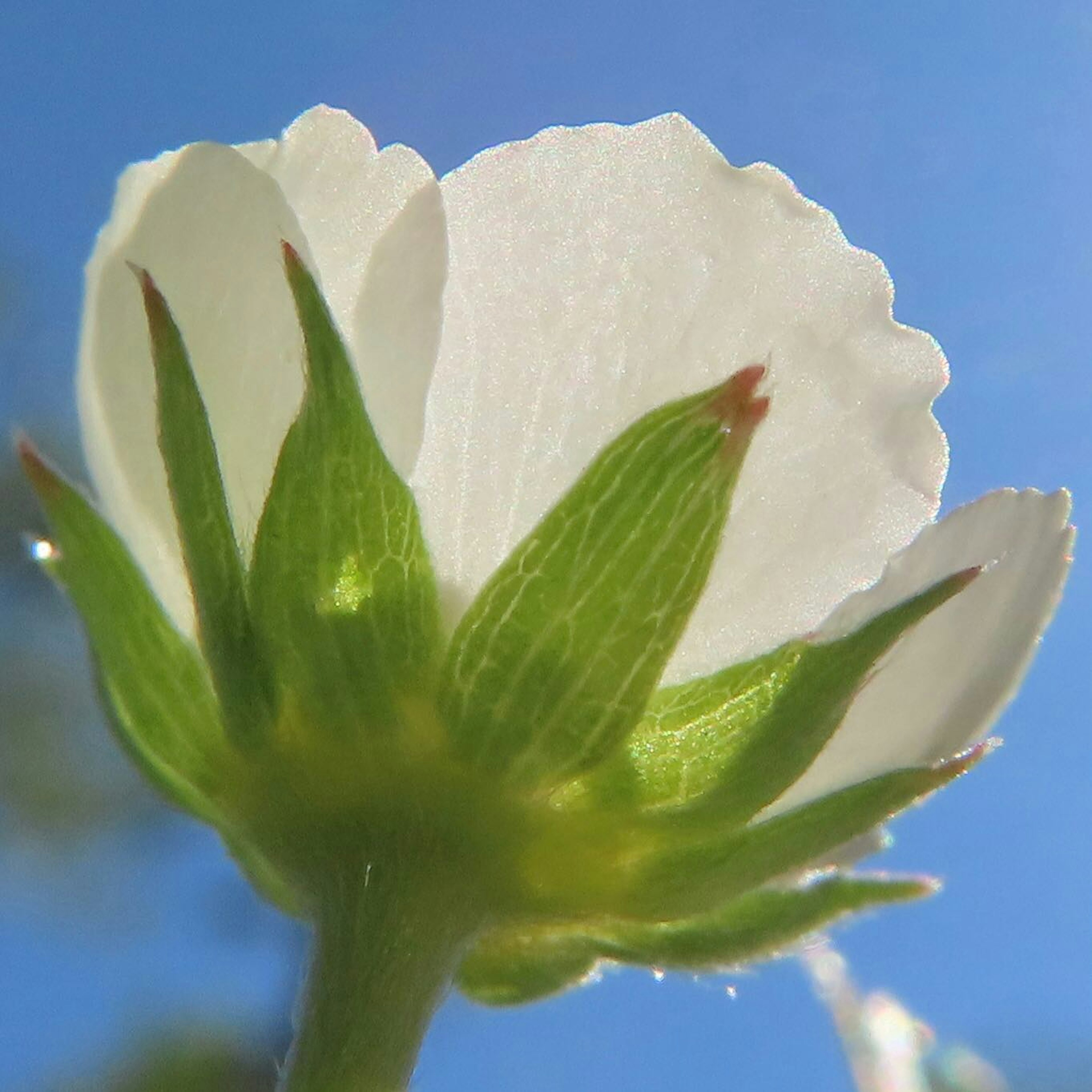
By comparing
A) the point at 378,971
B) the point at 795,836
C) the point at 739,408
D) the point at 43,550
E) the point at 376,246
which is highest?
the point at 376,246

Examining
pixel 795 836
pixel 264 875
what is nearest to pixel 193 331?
pixel 264 875

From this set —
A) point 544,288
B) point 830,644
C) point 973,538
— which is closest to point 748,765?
point 830,644

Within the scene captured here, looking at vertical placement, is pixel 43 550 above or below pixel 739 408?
below

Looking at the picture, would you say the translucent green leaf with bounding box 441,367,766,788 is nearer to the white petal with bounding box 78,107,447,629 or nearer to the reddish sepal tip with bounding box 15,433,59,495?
the white petal with bounding box 78,107,447,629

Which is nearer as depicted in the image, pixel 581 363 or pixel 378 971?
pixel 378 971

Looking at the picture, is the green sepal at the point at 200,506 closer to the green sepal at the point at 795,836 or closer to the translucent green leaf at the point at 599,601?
the translucent green leaf at the point at 599,601

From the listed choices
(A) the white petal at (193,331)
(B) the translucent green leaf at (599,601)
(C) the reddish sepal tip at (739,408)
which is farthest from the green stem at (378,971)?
(C) the reddish sepal tip at (739,408)

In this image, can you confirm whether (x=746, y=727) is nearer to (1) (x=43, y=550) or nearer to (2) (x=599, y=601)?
(2) (x=599, y=601)
